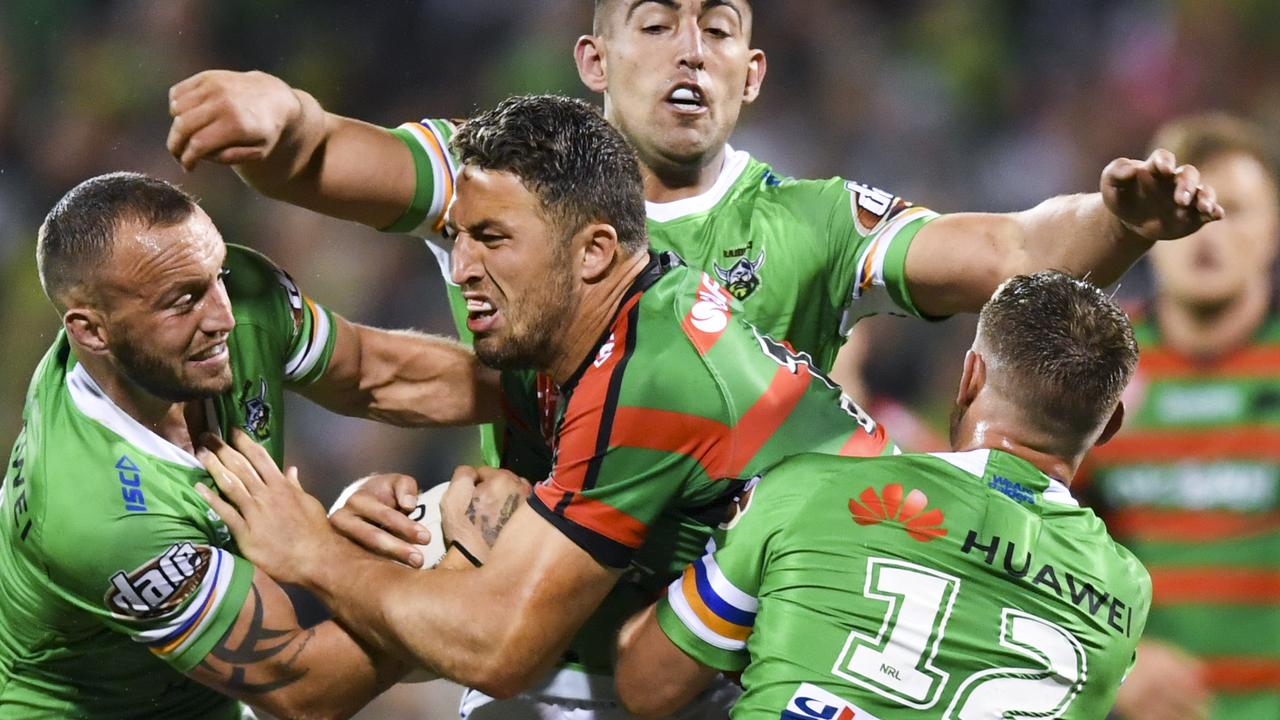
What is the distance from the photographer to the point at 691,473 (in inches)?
112

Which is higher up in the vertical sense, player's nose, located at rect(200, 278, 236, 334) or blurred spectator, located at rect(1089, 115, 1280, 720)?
blurred spectator, located at rect(1089, 115, 1280, 720)

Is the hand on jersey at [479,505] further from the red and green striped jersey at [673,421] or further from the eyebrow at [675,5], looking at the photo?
the eyebrow at [675,5]

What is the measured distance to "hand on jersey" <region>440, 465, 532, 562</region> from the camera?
3002 mm

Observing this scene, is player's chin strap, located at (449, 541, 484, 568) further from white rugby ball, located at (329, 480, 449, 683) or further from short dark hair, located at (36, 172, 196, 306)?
short dark hair, located at (36, 172, 196, 306)

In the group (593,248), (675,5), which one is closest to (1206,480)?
(675,5)

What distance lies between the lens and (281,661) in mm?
3012

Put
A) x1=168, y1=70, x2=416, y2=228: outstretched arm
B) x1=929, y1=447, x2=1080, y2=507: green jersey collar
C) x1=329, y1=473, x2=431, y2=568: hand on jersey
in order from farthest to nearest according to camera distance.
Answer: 1. x1=329, y1=473, x2=431, y2=568: hand on jersey
2. x1=168, y1=70, x2=416, y2=228: outstretched arm
3. x1=929, y1=447, x2=1080, y2=507: green jersey collar

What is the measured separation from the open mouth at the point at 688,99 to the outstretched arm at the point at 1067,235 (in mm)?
615

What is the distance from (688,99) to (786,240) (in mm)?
414

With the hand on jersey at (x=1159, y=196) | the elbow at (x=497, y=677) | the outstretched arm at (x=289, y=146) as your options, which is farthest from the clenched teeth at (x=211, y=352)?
the hand on jersey at (x=1159, y=196)

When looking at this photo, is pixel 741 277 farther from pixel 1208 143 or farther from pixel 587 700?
pixel 1208 143

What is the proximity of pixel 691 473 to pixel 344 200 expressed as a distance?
1128mm

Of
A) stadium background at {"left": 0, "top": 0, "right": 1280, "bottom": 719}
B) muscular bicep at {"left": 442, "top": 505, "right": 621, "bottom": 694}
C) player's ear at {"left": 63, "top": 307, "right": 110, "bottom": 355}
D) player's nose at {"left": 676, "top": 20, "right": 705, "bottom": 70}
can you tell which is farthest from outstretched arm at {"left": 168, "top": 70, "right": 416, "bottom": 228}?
stadium background at {"left": 0, "top": 0, "right": 1280, "bottom": 719}

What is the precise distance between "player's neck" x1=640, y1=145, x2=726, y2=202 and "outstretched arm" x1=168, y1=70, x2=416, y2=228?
579 mm
